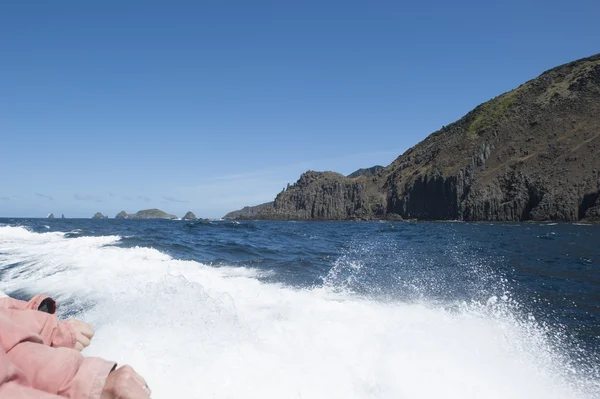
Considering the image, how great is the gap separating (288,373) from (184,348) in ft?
5.13

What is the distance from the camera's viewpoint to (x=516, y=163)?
426ft

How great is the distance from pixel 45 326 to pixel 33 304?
0.46 metres

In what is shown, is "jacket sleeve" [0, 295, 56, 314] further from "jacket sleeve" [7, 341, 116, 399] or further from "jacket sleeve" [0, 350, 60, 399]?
"jacket sleeve" [0, 350, 60, 399]

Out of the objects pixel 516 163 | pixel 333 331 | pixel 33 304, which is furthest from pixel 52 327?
pixel 516 163

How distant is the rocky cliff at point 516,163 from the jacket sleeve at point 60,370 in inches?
4833

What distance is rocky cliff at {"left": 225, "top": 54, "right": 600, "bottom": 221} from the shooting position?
10944 cm

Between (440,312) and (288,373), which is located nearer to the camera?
(288,373)

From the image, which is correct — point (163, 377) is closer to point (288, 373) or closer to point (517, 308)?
point (288, 373)

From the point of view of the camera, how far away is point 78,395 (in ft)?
7.31

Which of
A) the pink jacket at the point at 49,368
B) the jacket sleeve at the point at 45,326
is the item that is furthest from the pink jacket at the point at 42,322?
the pink jacket at the point at 49,368

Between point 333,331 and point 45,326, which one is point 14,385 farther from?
point 333,331

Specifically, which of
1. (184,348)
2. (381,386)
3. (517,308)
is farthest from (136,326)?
(517,308)

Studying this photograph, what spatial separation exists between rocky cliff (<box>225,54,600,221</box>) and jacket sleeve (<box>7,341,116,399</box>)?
12275cm

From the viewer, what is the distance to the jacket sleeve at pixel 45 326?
271cm
